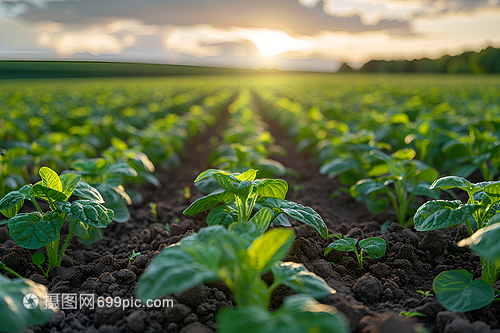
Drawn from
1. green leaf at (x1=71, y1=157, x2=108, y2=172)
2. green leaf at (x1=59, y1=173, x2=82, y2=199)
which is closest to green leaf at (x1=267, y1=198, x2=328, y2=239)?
green leaf at (x1=59, y1=173, x2=82, y2=199)

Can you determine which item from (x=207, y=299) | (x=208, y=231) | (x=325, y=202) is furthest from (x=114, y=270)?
(x=325, y=202)

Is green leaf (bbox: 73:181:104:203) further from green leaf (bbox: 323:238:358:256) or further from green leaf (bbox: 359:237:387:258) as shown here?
green leaf (bbox: 359:237:387:258)

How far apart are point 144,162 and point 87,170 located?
55 cm

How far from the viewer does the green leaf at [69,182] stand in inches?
70.2

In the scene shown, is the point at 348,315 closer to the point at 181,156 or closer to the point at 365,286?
the point at 365,286

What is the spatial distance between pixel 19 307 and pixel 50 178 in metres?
0.94

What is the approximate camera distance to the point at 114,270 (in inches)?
80.4

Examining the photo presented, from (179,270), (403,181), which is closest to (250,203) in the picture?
(179,270)

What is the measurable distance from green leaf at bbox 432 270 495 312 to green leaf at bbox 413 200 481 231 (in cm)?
27

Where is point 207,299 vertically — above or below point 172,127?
below

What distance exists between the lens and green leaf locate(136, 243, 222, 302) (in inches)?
37.7

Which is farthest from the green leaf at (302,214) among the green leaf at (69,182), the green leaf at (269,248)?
the green leaf at (69,182)

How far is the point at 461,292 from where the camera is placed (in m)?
1.47

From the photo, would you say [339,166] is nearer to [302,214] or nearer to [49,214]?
[302,214]
